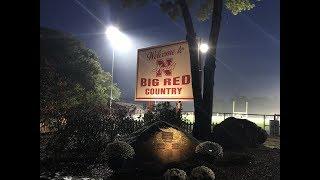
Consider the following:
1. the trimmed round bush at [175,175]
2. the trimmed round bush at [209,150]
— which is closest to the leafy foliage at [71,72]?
the trimmed round bush at [209,150]

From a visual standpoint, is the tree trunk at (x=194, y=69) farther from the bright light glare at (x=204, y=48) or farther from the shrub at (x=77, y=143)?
the shrub at (x=77, y=143)

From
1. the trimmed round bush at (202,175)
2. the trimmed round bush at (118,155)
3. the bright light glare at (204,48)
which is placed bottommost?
the trimmed round bush at (202,175)

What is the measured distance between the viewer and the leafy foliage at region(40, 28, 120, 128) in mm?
21720

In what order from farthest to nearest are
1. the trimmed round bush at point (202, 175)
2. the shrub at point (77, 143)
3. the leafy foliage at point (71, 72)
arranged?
the leafy foliage at point (71, 72) → the shrub at point (77, 143) → the trimmed round bush at point (202, 175)

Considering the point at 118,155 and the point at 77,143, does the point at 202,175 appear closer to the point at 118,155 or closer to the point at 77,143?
the point at 118,155

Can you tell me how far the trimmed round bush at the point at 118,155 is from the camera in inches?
435

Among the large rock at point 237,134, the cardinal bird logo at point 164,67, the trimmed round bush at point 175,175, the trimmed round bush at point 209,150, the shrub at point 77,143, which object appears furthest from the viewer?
the cardinal bird logo at point 164,67

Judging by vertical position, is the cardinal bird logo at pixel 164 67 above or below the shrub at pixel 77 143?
above

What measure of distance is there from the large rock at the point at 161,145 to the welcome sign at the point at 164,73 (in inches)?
233

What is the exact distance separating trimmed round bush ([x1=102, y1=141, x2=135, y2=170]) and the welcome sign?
756 centimetres

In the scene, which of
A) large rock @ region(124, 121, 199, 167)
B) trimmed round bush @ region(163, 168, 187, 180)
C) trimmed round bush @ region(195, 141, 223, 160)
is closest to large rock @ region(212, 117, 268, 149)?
trimmed round bush @ region(195, 141, 223, 160)

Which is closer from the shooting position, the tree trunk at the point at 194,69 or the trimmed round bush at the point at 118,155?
the trimmed round bush at the point at 118,155
